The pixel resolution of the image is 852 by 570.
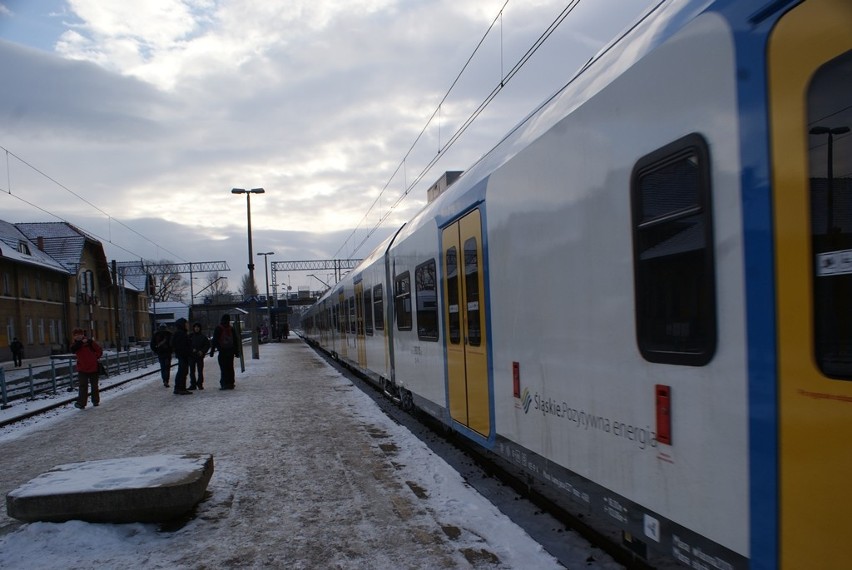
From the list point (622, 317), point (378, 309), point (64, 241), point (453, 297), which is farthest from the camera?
point (64, 241)

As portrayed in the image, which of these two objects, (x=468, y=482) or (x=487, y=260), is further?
(x=468, y=482)

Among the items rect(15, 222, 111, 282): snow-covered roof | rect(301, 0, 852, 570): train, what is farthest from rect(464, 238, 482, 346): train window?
rect(15, 222, 111, 282): snow-covered roof

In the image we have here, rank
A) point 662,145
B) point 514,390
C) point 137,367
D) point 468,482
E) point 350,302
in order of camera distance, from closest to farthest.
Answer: point 662,145 < point 514,390 < point 468,482 < point 350,302 < point 137,367

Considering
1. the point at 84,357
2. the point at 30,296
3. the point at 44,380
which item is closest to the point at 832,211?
the point at 84,357

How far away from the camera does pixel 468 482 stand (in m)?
6.41

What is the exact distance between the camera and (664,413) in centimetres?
289

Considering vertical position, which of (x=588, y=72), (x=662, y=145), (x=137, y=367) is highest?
(x=588, y=72)

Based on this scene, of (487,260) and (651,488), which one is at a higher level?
(487,260)

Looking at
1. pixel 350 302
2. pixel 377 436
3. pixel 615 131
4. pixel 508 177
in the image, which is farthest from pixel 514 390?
pixel 350 302

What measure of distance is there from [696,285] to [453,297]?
13.3ft

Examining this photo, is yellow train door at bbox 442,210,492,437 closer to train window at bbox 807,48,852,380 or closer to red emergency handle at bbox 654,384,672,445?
red emergency handle at bbox 654,384,672,445

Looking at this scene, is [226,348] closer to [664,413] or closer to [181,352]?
[181,352]

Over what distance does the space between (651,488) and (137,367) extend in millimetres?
26127

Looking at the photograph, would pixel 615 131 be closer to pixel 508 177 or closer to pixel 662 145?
pixel 662 145
